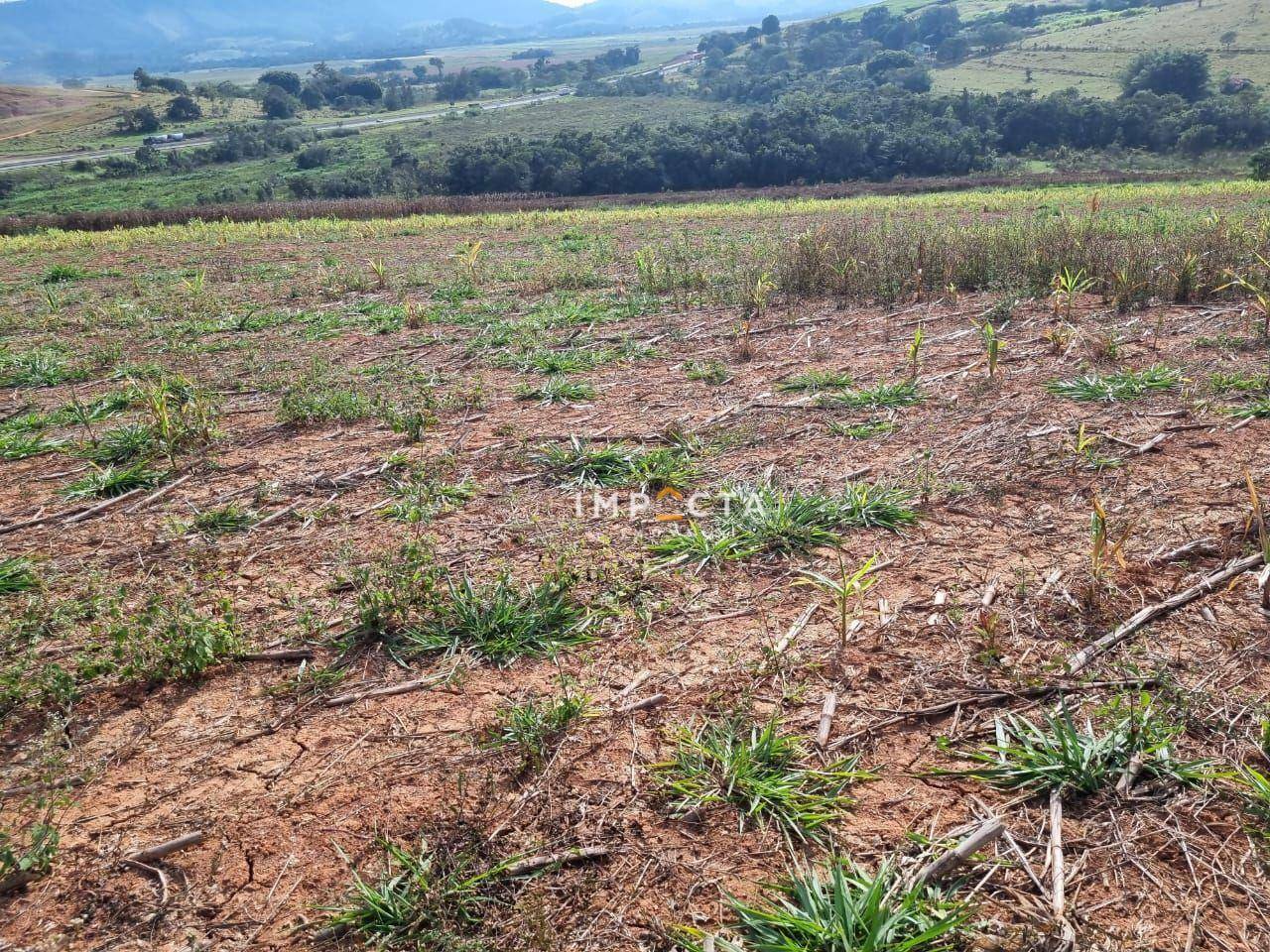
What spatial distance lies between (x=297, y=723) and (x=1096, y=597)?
Answer: 3040 mm

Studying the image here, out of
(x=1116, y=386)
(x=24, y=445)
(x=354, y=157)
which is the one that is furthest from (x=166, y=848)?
(x=354, y=157)

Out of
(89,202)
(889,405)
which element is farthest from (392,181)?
(889,405)

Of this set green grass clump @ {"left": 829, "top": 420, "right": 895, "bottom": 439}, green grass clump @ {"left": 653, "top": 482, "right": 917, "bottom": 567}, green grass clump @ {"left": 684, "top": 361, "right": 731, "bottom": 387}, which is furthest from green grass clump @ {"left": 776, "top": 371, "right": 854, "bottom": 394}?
green grass clump @ {"left": 653, "top": 482, "right": 917, "bottom": 567}

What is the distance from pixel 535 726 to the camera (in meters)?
2.48

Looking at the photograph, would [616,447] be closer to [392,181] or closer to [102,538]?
[102,538]

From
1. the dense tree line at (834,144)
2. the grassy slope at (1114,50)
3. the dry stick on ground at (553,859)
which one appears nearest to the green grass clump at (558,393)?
the dry stick on ground at (553,859)

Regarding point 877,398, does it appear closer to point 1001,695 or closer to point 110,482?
point 1001,695

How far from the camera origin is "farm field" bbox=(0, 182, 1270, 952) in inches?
77.7

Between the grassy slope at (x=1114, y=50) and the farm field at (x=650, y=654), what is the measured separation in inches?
3092

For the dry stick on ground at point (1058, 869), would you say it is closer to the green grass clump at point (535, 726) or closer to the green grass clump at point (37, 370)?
the green grass clump at point (535, 726)

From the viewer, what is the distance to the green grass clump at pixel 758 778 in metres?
2.18

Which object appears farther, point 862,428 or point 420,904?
point 862,428

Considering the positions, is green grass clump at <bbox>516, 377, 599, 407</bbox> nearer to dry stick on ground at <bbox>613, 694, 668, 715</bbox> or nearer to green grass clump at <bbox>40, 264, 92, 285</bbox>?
dry stick on ground at <bbox>613, 694, 668, 715</bbox>

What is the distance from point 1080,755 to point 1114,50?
98.8 meters
